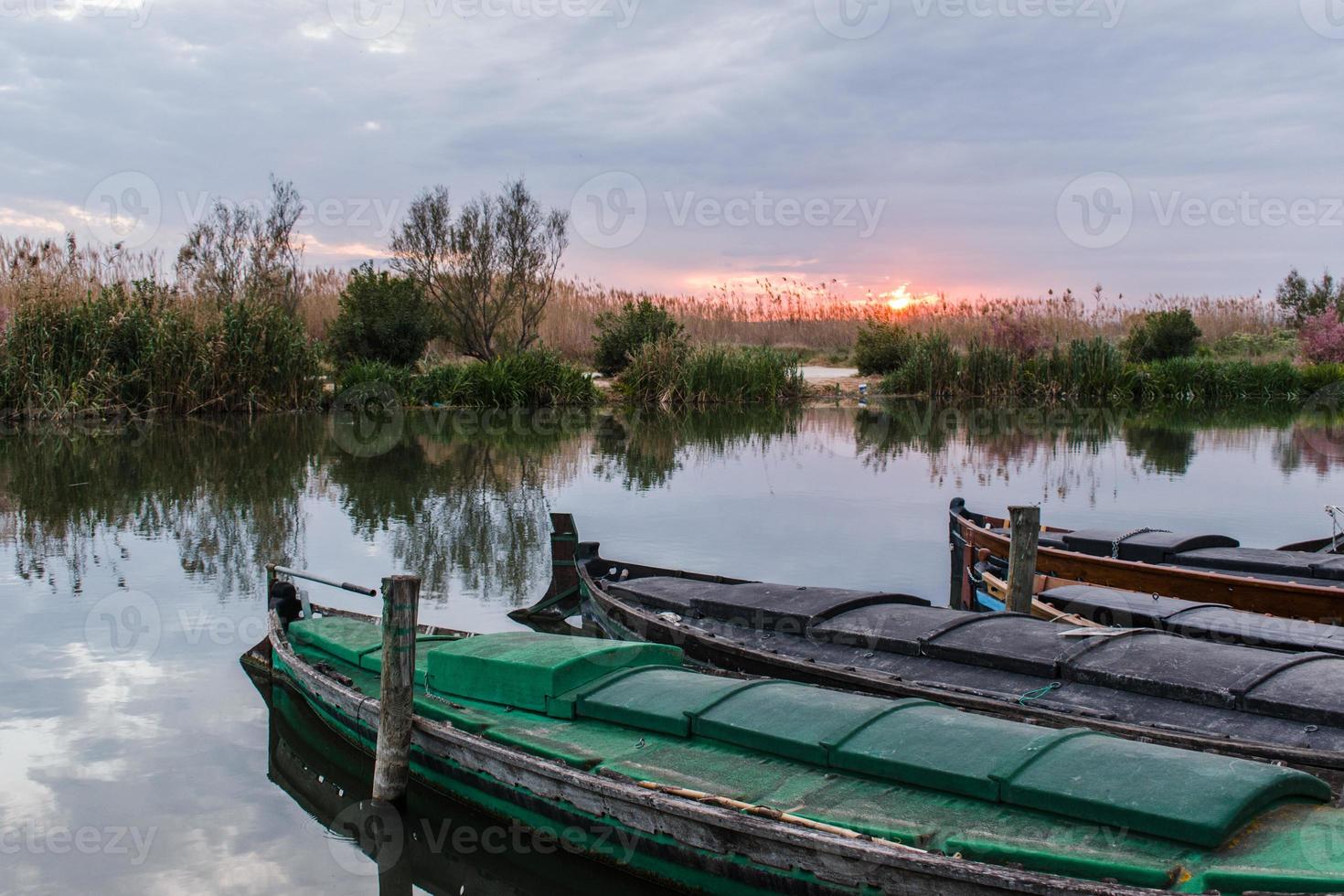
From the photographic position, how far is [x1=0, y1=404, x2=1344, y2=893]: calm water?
21.5 feet

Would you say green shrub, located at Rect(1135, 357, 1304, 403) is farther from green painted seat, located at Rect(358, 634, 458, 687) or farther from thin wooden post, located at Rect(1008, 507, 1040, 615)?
green painted seat, located at Rect(358, 634, 458, 687)

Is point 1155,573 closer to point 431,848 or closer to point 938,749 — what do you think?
point 938,749

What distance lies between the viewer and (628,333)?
41000 millimetres

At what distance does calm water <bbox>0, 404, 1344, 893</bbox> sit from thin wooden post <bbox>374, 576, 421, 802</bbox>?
469 millimetres

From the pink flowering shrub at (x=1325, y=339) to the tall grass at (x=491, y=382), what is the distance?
29.1 meters

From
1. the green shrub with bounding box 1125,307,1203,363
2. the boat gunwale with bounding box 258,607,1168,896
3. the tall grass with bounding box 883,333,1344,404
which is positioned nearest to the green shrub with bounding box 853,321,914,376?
the tall grass with bounding box 883,333,1344,404

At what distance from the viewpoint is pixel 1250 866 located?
14.0ft

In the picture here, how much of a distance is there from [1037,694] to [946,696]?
20.6 inches

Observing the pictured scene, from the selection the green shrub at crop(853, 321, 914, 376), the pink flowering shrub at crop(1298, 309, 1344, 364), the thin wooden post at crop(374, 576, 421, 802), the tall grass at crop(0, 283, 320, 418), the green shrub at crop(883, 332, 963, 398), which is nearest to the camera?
the thin wooden post at crop(374, 576, 421, 802)

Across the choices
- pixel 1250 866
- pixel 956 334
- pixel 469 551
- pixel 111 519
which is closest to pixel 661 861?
pixel 1250 866

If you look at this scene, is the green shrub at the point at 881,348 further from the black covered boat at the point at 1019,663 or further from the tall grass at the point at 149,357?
the black covered boat at the point at 1019,663

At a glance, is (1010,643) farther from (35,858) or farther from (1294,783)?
(35,858)

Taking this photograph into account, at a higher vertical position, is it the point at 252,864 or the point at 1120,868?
the point at 1120,868

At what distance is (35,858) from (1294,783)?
626cm
